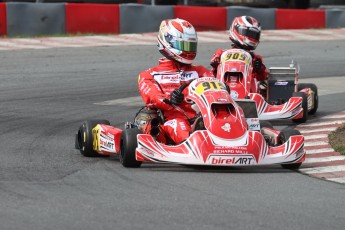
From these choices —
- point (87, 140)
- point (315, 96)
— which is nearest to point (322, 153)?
point (87, 140)

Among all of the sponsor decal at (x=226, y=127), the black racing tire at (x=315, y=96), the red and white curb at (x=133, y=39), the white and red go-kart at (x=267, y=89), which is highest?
the sponsor decal at (x=226, y=127)

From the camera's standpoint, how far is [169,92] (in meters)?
9.15

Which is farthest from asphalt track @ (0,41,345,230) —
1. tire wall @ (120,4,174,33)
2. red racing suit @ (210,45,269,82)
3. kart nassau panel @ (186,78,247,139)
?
tire wall @ (120,4,174,33)

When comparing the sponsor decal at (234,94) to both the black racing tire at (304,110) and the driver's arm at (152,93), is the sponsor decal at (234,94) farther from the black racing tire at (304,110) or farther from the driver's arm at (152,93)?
the driver's arm at (152,93)

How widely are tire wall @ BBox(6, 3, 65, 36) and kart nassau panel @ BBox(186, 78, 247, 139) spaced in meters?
11.0

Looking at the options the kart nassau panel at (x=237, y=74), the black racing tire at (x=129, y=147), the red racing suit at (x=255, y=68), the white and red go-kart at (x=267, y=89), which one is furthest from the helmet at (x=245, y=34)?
the black racing tire at (x=129, y=147)

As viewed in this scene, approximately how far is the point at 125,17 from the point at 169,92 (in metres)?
11.3

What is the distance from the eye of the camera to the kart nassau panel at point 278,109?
11164mm

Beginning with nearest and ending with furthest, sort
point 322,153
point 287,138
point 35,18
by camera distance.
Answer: point 287,138, point 322,153, point 35,18

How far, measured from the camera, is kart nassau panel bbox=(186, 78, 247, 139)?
8070 mm

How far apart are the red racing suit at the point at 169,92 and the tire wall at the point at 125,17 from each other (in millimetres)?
10070

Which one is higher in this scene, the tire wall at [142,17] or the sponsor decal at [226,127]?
the sponsor decal at [226,127]

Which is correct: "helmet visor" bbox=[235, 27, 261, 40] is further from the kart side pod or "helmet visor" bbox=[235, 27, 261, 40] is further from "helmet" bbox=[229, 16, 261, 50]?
the kart side pod

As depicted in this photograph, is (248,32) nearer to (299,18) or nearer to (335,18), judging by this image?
(299,18)
